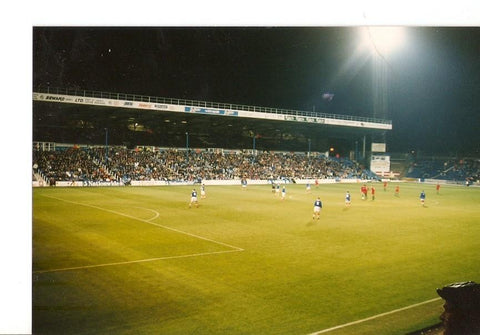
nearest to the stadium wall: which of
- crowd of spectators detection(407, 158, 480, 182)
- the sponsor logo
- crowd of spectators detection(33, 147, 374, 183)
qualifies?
crowd of spectators detection(33, 147, 374, 183)

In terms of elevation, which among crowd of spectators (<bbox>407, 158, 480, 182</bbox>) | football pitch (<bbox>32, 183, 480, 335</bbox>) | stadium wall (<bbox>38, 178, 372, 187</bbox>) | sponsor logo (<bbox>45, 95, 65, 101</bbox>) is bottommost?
football pitch (<bbox>32, 183, 480, 335</bbox>)

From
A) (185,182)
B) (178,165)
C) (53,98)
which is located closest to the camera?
(53,98)

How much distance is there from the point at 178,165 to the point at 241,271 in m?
34.0

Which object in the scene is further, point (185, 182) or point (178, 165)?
point (178, 165)

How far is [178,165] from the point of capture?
4334cm

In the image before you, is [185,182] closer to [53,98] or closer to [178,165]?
[178,165]

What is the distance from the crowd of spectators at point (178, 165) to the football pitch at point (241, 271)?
17079 mm

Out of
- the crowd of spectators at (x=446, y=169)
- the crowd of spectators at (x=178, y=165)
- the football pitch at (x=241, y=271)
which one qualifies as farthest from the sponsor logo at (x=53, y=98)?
the crowd of spectators at (x=446, y=169)

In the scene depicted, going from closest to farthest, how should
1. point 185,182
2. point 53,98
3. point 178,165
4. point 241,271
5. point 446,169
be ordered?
1. point 241,271
2. point 53,98
3. point 185,182
4. point 178,165
5. point 446,169

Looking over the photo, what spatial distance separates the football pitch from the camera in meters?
7.16

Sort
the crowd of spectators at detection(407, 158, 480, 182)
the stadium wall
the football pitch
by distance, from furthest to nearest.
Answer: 1. the crowd of spectators at detection(407, 158, 480, 182)
2. the stadium wall
3. the football pitch

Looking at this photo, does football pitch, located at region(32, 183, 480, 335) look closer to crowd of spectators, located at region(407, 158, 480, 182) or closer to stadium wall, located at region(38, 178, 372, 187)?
stadium wall, located at region(38, 178, 372, 187)

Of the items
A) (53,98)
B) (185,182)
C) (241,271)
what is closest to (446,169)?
(185,182)

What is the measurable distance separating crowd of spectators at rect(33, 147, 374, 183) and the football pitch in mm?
17079
